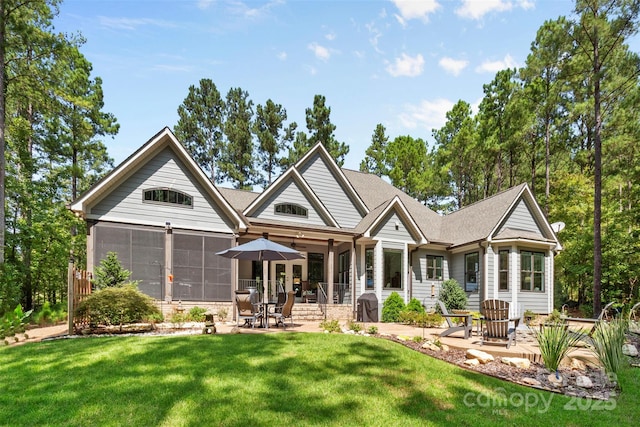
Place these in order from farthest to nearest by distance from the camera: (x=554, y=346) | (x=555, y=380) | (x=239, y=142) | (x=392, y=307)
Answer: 1. (x=239, y=142)
2. (x=392, y=307)
3. (x=554, y=346)
4. (x=555, y=380)

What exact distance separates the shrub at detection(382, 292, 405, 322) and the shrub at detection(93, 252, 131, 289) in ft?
31.8

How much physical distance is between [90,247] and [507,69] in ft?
87.9

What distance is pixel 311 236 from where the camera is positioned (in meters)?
15.6

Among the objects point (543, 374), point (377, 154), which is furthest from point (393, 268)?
point (377, 154)

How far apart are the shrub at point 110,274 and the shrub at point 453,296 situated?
41.9 feet

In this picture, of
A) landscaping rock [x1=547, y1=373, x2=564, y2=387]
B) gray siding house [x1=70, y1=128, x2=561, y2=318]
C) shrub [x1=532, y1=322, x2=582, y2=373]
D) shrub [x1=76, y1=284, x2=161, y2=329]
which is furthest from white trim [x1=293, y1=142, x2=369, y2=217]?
landscaping rock [x1=547, y1=373, x2=564, y2=387]

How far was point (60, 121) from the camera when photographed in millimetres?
21703

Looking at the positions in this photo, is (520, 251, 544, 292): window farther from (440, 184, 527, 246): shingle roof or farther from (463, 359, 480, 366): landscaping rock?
(463, 359, 480, 366): landscaping rock

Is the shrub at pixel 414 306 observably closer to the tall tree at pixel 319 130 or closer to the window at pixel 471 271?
the window at pixel 471 271

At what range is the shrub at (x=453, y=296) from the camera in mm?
16141

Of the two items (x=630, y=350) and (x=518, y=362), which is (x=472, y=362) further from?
(x=630, y=350)

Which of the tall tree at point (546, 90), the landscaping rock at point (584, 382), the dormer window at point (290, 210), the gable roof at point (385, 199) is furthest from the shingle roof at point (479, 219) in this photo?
the landscaping rock at point (584, 382)

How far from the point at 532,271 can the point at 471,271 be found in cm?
253

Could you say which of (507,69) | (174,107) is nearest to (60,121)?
(174,107)
